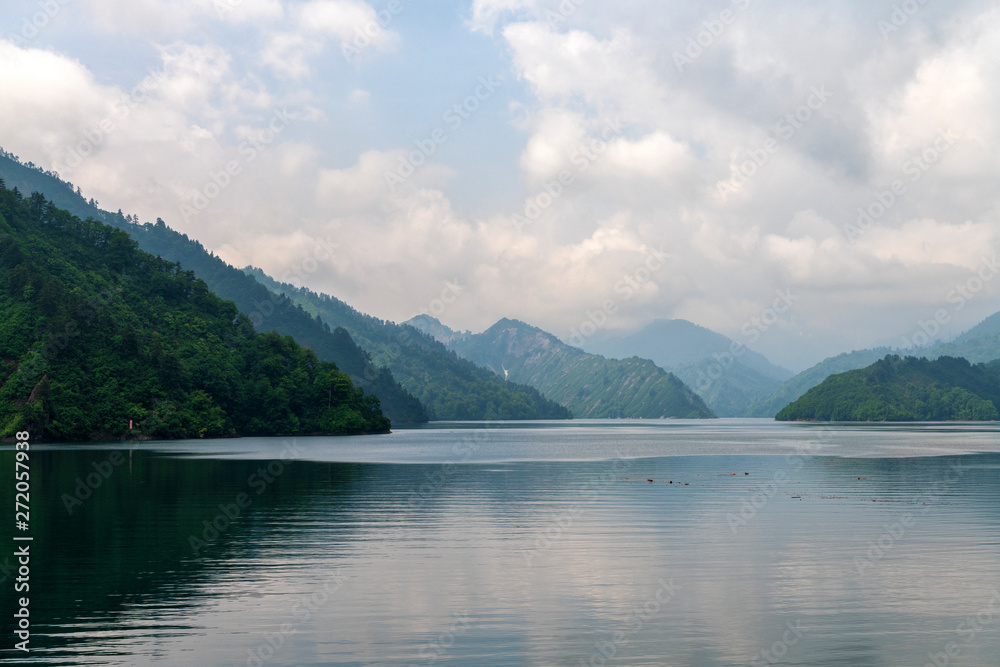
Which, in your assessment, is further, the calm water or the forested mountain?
the forested mountain

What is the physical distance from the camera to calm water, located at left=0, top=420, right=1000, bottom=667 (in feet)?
73.2

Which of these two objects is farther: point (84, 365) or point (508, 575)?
point (84, 365)

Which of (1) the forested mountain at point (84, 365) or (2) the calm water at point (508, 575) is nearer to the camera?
(2) the calm water at point (508, 575)

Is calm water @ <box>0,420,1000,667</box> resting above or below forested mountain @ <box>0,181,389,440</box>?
below

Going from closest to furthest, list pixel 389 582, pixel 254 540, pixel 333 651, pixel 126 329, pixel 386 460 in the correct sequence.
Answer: pixel 333 651 < pixel 389 582 < pixel 254 540 < pixel 386 460 < pixel 126 329

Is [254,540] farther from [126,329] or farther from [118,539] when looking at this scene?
[126,329]

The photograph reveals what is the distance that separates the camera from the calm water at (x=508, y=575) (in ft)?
73.2

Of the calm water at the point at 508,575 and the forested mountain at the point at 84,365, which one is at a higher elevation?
the forested mountain at the point at 84,365

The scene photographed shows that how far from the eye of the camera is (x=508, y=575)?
105 ft

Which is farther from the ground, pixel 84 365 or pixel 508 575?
pixel 84 365

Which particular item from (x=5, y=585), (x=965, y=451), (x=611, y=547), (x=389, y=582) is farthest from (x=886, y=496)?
(x=965, y=451)

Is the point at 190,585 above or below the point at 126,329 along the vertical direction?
below

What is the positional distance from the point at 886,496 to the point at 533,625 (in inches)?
1804

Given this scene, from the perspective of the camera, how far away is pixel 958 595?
28391 mm
